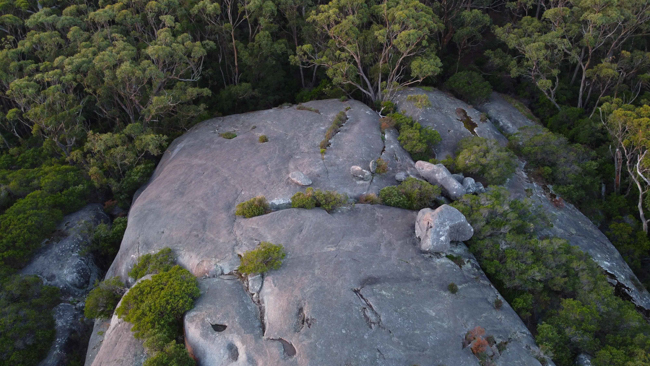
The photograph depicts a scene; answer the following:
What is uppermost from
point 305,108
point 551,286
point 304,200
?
point 304,200

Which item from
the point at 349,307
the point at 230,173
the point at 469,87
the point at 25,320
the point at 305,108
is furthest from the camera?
the point at 469,87

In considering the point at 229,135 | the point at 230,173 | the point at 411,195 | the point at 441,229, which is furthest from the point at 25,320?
the point at 441,229

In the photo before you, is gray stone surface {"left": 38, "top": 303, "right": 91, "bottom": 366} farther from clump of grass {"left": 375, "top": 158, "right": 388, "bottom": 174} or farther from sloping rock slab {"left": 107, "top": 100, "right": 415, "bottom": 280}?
clump of grass {"left": 375, "top": 158, "right": 388, "bottom": 174}

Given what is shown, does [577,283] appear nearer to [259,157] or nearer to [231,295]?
[231,295]

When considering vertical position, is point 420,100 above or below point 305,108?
above

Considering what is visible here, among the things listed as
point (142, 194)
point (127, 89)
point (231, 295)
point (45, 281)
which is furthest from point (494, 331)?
point (127, 89)

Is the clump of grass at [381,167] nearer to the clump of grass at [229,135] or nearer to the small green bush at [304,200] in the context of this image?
the small green bush at [304,200]

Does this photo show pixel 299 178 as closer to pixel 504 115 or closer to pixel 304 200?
pixel 304 200
